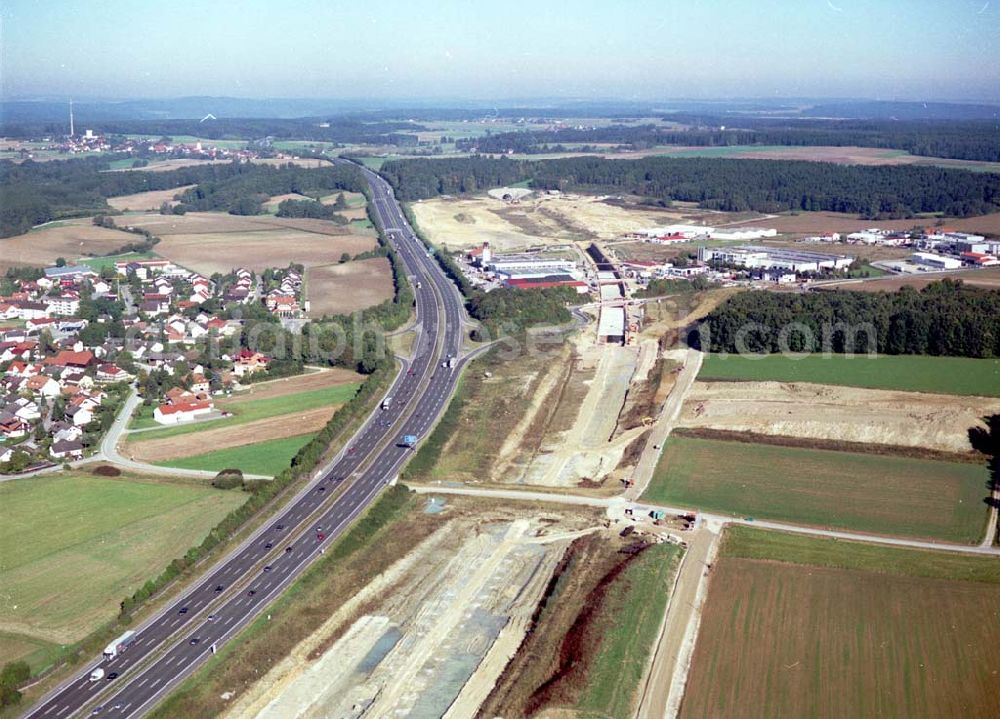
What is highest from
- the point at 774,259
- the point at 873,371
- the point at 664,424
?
the point at 774,259

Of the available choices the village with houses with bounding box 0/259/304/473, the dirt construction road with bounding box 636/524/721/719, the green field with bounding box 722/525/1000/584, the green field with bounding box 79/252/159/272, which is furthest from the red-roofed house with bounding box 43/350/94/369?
the green field with bounding box 722/525/1000/584

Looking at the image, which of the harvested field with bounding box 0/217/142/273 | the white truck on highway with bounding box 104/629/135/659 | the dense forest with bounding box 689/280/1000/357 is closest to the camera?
the white truck on highway with bounding box 104/629/135/659

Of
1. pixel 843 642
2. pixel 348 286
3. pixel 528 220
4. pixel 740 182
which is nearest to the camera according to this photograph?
pixel 843 642

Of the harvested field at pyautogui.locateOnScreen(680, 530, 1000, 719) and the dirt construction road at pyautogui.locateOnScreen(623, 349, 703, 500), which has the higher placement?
the dirt construction road at pyautogui.locateOnScreen(623, 349, 703, 500)

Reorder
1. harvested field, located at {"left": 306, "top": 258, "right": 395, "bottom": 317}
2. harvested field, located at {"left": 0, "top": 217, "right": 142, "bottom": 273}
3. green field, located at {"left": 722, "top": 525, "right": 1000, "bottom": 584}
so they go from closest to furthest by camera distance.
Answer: green field, located at {"left": 722, "top": 525, "right": 1000, "bottom": 584} → harvested field, located at {"left": 306, "top": 258, "right": 395, "bottom": 317} → harvested field, located at {"left": 0, "top": 217, "right": 142, "bottom": 273}

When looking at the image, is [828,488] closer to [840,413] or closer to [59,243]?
[840,413]

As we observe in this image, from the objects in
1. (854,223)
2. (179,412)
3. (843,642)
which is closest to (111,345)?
(179,412)

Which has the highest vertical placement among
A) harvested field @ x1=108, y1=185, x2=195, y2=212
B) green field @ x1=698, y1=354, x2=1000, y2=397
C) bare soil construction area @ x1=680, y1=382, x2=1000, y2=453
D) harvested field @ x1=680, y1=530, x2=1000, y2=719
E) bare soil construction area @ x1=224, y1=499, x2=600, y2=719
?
harvested field @ x1=108, y1=185, x2=195, y2=212

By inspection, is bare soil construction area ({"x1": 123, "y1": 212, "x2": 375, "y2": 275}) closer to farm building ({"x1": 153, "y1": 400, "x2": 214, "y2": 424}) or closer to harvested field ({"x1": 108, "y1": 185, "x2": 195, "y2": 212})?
harvested field ({"x1": 108, "y1": 185, "x2": 195, "y2": 212})
